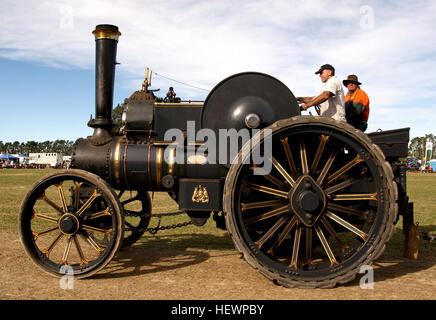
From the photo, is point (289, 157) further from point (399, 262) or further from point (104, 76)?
point (104, 76)

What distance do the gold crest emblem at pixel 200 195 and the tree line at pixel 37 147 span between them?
146 metres

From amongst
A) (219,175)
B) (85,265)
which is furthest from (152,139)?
(85,265)

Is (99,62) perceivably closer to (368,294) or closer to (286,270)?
(286,270)

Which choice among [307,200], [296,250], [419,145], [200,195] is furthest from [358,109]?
[419,145]

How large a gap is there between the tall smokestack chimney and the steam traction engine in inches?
0.5

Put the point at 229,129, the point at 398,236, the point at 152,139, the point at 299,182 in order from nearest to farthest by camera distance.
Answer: the point at 299,182
the point at 229,129
the point at 152,139
the point at 398,236

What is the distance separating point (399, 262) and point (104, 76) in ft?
15.8

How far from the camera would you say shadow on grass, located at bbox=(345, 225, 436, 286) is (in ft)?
14.9

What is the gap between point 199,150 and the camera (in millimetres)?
4559

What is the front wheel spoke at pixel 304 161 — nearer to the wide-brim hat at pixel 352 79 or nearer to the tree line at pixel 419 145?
the wide-brim hat at pixel 352 79

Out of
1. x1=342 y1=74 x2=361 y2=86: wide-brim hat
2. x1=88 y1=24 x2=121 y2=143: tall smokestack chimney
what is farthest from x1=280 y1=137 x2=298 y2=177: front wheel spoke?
x1=88 y1=24 x2=121 y2=143: tall smokestack chimney

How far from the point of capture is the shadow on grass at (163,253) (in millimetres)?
4660

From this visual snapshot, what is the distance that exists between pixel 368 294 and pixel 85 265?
10.1 ft

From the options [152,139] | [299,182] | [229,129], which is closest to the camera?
[299,182]
